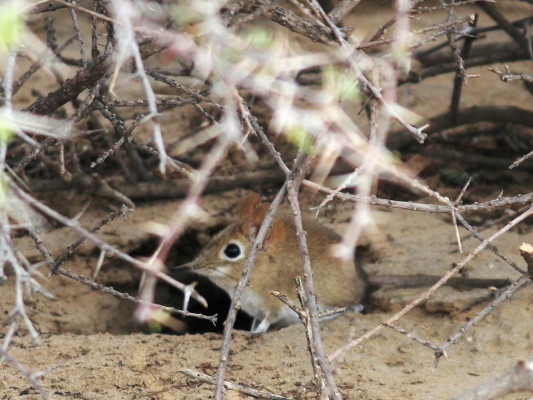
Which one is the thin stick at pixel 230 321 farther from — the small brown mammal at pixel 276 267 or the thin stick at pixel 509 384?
the small brown mammal at pixel 276 267

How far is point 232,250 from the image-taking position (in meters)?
5.50

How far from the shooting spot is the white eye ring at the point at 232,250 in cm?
544

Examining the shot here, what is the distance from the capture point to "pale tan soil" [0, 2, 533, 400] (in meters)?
3.79

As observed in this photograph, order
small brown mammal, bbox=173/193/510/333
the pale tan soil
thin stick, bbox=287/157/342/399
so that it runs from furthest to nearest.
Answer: small brown mammal, bbox=173/193/510/333
the pale tan soil
thin stick, bbox=287/157/342/399

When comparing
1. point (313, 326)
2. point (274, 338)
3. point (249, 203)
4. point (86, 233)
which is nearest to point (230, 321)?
point (313, 326)

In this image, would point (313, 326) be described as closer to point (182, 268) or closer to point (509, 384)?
point (509, 384)

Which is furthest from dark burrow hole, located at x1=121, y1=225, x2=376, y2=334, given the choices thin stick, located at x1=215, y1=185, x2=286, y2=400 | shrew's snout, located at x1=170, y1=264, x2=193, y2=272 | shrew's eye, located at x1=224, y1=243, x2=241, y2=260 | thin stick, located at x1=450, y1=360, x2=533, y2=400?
thin stick, located at x1=450, y1=360, x2=533, y2=400

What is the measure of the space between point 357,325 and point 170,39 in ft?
7.63

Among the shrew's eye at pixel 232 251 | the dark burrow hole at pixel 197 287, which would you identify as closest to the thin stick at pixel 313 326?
the shrew's eye at pixel 232 251

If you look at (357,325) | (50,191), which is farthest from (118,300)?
(357,325)

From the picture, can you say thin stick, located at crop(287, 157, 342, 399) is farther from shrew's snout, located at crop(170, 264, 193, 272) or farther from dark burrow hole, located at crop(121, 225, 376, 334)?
dark burrow hole, located at crop(121, 225, 376, 334)

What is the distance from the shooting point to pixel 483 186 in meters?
5.80

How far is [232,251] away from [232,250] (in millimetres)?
11

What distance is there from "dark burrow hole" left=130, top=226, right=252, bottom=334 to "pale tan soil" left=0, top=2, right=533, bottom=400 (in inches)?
2.4
